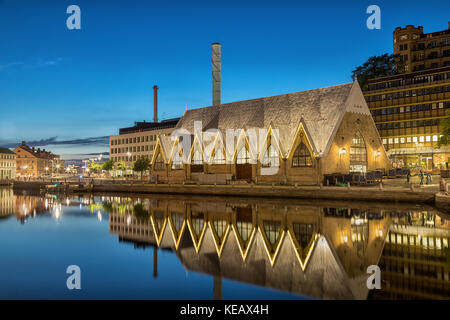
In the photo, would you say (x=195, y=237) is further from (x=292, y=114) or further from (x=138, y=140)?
(x=138, y=140)

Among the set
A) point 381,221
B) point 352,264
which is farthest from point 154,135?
point 352,264

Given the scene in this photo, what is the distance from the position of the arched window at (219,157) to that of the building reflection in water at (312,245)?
23305 mm

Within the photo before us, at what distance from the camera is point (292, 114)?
1937 inches

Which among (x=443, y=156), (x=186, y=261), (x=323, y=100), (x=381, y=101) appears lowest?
(x=186, y=261)

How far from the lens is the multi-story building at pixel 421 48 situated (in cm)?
8900

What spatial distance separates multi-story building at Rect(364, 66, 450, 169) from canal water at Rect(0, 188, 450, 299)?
166 feet

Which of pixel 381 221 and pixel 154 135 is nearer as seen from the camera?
pixel 381 221

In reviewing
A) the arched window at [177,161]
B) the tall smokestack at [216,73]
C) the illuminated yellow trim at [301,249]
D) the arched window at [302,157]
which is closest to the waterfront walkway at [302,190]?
the arched window at [302,157]

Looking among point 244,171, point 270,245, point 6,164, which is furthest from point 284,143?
point 6,164

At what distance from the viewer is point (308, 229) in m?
20.2

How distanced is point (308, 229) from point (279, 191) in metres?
17.9

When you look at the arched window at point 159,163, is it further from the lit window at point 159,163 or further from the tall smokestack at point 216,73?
the tall smokestack at point 216,73

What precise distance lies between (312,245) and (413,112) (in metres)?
67.2
